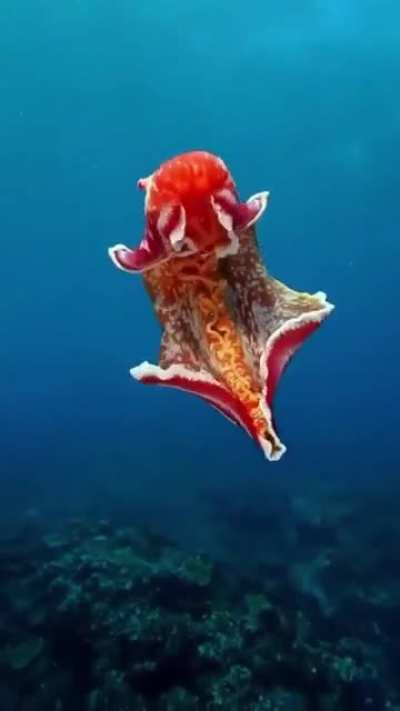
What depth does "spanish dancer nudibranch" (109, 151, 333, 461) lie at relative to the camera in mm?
2875

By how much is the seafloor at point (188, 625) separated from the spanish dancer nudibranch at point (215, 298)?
8.36 m

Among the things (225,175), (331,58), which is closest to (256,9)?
(331,58)

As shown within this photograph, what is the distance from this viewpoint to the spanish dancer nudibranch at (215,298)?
288 cm

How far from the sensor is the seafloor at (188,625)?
10.9 metres

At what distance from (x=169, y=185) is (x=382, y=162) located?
47.0 m

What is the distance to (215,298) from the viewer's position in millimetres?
3471

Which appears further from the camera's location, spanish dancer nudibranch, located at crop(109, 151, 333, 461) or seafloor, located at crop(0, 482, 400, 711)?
seafloor, located at crop(0, 482, 400, 711)

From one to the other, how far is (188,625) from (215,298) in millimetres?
9559

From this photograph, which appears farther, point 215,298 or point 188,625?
point 188,625

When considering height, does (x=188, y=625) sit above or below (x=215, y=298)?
above

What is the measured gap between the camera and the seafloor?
1093 centimetres

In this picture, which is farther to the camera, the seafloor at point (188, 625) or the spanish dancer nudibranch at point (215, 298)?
the seafloor at point (188, 625)

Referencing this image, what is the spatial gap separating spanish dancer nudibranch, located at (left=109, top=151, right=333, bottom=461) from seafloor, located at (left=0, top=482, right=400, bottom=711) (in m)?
8.36

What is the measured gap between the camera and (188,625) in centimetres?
1201
